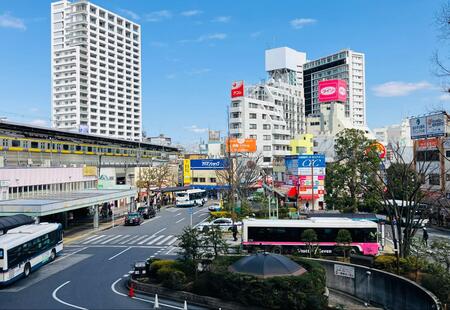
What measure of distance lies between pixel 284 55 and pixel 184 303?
10060 cm

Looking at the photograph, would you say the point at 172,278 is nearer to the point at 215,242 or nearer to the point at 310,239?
the point at 215,242

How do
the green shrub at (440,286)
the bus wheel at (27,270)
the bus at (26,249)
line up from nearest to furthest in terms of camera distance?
the green shrub at (440,286), the bus at (26,249), the bus wheel at (27,270)

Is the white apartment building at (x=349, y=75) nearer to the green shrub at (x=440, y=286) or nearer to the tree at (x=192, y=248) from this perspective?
the tree at (x=192, y=248)

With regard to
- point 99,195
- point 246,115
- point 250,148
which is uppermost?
point 246,115

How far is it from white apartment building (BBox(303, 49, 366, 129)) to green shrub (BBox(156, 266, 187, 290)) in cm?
11695

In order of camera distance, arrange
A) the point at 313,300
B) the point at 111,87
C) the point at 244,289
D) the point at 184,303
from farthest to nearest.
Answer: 1. the point at 111,87
2. the point at 184,303
3. the point at 244,289
4. the point at 313,300

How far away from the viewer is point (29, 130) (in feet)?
183

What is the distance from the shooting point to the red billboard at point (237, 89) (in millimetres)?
80875

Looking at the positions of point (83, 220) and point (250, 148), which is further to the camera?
point (250, 148)

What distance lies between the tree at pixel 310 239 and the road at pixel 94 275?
28.5ft

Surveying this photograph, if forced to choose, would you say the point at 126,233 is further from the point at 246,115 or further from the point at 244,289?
the point at 246,115

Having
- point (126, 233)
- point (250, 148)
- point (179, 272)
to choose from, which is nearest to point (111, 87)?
point (250, 148)

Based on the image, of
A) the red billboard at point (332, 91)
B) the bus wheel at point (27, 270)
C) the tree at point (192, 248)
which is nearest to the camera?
the tree at point (192, 248)

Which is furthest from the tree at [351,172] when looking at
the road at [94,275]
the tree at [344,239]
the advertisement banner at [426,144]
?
the tree at [344,239]
